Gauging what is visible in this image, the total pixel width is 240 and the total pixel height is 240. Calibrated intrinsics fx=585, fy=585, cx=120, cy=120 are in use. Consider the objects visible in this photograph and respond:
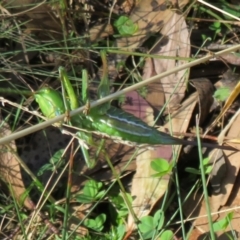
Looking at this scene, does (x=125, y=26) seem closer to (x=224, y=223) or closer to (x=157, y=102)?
(x=157, y=102)

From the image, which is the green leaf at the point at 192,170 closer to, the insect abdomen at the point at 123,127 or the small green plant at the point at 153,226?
the small green plant at the point at 153,226

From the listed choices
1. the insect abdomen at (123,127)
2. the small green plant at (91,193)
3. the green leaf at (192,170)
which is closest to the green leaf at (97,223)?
the small green plant at (91,193)

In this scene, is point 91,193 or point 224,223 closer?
point 224,223

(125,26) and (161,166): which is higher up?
Result: (125,26)

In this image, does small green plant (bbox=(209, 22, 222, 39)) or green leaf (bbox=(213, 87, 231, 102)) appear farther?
small green plant (bbox=(209, 22, 222, 39))

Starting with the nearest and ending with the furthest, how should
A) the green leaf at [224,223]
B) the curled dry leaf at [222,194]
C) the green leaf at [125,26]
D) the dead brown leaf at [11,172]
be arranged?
the green leaf at [224,223], the curled dry leaf at [222,194], the dead brown leaf at [11,172], the green leaf at [125,26]

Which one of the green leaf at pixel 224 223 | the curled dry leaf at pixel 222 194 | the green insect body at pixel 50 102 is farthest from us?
the curled dry leaf at pixel 222 194

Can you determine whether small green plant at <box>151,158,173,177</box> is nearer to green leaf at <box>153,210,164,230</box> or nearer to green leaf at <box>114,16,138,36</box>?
green leaf at <box>153,210,164,230</box>

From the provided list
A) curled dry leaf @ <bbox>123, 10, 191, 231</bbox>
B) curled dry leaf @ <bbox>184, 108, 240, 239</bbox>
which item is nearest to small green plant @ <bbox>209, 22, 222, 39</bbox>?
curled dry leaf @ <bbox>123, 10, 191, 231</bbox>

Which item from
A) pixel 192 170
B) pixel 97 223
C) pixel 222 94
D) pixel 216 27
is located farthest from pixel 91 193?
pixel 216 27
